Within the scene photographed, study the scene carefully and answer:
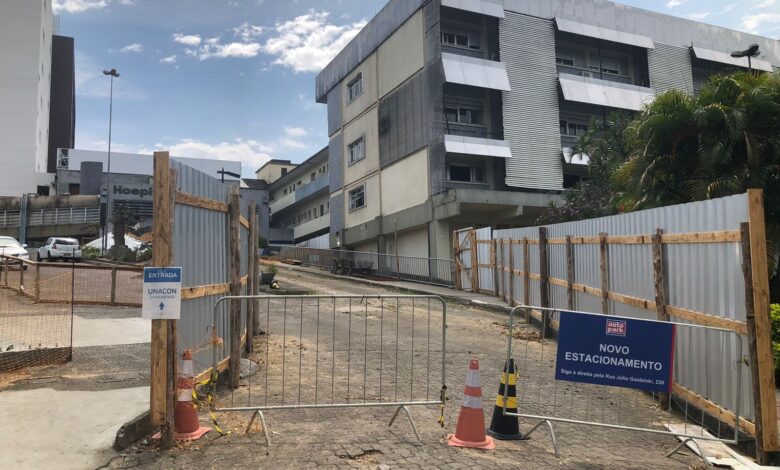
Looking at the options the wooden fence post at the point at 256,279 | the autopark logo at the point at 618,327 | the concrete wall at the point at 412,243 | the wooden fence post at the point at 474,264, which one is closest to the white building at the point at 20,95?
the concrete wall at the point at 412,243

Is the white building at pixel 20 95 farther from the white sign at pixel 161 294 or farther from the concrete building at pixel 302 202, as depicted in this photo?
the white sign at pixel 161 294

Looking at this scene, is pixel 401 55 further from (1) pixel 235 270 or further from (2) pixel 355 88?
(1) pixel 235 270

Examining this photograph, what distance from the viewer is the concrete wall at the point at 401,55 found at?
28344 millimetres

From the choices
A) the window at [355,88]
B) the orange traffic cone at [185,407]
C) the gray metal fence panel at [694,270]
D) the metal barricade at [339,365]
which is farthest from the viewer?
the window at [355,88]

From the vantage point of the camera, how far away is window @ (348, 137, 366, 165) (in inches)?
1361

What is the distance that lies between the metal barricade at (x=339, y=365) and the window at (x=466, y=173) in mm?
16043

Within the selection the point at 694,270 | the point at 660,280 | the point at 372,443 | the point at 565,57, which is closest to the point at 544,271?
the point at 660,280

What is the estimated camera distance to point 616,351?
5.56 m

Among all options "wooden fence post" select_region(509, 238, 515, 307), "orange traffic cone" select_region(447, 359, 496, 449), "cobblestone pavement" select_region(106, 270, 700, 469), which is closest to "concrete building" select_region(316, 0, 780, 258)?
"wooden fence post" select_region(509, 238, 515, 307)

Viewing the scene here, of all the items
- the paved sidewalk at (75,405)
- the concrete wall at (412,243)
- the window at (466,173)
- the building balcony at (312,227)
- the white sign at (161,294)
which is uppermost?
the window at (466,173)

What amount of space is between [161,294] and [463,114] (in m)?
26.1

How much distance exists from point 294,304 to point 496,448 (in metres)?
10.8

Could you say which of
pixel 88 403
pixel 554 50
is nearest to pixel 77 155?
pixel 554 50

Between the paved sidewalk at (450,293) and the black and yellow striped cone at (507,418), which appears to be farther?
the paved sidewalk at (450,293)
